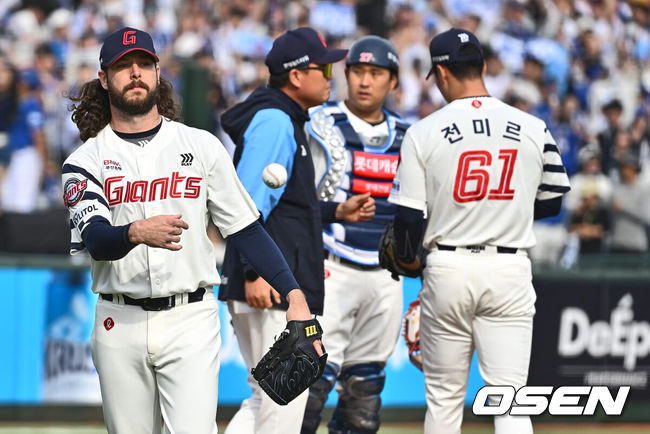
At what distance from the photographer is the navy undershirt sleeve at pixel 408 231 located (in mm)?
5484

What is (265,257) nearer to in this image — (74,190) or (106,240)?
(106,240)

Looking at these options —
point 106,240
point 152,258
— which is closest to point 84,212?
point 106,240

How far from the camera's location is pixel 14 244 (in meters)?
9.11

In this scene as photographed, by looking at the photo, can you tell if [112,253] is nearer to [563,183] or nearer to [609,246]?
[563,183]

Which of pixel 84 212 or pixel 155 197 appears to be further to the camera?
pixel 155 197

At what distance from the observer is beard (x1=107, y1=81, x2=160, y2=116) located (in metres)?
4.36

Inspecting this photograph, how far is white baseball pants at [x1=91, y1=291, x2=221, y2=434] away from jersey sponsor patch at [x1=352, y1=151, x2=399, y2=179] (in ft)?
7.71

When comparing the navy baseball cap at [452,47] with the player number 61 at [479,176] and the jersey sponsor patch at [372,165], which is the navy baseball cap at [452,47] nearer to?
the player number 61 at [479,176]

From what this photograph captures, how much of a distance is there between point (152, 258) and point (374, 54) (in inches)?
112

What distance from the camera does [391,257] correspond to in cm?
582

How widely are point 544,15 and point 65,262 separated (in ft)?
31.8

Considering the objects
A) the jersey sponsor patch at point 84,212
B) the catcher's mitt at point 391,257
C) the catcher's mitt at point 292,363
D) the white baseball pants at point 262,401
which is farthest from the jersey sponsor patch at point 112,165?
the catcher's mitt at point 391,257

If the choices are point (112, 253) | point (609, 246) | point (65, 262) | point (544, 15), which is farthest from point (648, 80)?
point (112, 253)

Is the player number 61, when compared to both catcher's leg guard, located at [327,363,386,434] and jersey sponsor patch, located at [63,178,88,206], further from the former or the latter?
jersey sponsor patch, located at [63,178,88,206]
